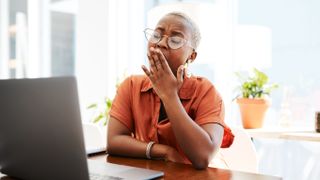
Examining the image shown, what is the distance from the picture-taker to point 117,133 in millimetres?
1415

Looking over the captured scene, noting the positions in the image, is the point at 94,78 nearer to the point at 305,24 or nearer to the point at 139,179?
the point at 305,24

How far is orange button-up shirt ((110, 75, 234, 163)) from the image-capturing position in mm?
1365

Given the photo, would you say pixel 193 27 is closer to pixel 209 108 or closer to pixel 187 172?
pixel 209 108

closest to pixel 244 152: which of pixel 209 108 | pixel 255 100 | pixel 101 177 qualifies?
pixel 209 108

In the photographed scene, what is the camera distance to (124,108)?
58.2 inches

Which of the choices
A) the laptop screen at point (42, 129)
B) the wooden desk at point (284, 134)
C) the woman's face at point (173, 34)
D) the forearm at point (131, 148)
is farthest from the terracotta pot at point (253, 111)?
the laptop screen at point (42, 129)

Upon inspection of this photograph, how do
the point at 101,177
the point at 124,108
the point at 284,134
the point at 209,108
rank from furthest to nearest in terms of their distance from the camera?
the point at 284,134 → the point at 124,108 → the point at 209,108 → the point at 101,177

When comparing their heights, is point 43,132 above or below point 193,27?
below

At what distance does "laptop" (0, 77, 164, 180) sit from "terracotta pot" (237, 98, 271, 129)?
1527 millimetres

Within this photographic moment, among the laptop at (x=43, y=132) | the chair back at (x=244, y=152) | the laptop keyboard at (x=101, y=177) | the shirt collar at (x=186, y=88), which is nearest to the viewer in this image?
the laptop at (x=43, y=132)

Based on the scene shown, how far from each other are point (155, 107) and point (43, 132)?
0.70 metres

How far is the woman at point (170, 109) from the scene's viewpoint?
47.5 inches

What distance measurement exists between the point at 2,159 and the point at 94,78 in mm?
2641

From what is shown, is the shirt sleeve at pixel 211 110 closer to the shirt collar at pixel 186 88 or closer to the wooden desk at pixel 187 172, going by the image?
the shirt collar at pixel 186 88
